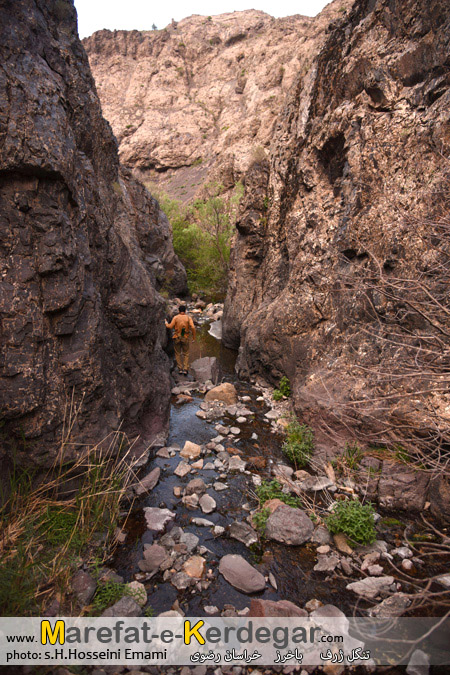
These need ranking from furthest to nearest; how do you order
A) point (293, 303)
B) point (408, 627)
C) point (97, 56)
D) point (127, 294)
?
point (97, 56) < point (293, 303) < point (127, 294) < point (408, 627)

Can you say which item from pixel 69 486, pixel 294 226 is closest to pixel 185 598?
pixel 69 486

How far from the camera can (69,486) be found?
488 centimetres

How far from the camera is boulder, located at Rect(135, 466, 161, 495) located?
18.8 ft

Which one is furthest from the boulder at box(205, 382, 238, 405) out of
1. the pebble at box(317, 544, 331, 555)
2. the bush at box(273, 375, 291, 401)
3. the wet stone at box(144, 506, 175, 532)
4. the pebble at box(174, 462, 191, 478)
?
the pebble at box(317, 544, 331, 555)

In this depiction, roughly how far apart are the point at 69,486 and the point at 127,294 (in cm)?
340

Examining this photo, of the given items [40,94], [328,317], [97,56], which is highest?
[97,56]

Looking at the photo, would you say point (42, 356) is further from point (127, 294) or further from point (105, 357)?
point (127, 294)

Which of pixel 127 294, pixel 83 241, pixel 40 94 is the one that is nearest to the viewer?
pixel 40 94

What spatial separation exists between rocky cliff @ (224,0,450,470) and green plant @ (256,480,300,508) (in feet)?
4.76

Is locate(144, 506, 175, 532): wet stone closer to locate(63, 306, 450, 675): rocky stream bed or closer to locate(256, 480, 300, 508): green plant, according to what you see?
locate(63, 306, 450, 675): rocky stream bed

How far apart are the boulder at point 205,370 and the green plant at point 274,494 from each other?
18.2 feet

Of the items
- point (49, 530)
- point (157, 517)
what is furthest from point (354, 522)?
point (49, 530)

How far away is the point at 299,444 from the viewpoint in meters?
6.97

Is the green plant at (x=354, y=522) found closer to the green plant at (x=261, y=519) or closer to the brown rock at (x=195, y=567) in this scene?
the green plant at (x=261, y=519)
